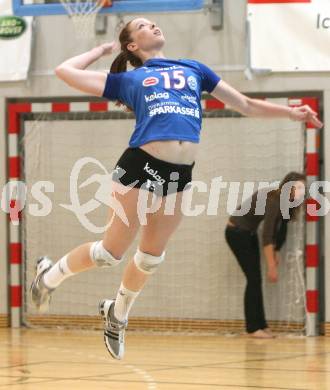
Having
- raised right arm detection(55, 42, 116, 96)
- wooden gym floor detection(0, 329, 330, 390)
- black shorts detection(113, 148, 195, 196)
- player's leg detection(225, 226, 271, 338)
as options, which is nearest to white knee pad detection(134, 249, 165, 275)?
black shorts detection(113, 148, 195, 196)

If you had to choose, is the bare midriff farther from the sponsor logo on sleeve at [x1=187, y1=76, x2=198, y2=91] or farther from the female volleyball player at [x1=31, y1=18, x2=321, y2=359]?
the sponsor logo on sleeve at [x1=187, y1=76, x2=198, y2=91]

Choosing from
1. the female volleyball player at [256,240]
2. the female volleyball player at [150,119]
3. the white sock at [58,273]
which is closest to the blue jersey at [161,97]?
the female volleyball player at [150,119]

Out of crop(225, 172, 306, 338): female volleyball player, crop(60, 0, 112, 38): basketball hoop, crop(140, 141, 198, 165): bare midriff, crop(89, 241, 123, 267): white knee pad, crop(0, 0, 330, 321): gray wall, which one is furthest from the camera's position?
crop(0, 0, 330, 321): gray wall

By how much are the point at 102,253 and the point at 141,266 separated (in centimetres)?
30

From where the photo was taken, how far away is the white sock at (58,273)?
6.58 metres

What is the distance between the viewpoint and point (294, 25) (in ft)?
33.9

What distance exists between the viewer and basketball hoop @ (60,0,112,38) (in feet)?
33.9

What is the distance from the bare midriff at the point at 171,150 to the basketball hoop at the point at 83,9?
15.0 feet

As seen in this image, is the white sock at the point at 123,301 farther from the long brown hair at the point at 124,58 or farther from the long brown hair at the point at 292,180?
the long brown hair at the point at 292,180

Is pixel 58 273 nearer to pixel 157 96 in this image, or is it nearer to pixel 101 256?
pixel 101 256

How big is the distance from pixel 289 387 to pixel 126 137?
489 centimetres

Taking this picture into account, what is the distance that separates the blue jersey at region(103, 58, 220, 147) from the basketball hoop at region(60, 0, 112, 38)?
163 inches

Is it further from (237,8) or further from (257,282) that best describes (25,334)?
(237,8)

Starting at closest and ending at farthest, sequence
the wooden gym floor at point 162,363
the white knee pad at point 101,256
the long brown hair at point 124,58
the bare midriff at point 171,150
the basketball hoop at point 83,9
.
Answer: the bare midriff at point 171,150 → the white knee pad at point 101,256 → the long brown hair at point 124,58 → the wooden gym floor at point 162,363 → the basketball hoop at point 83,9
